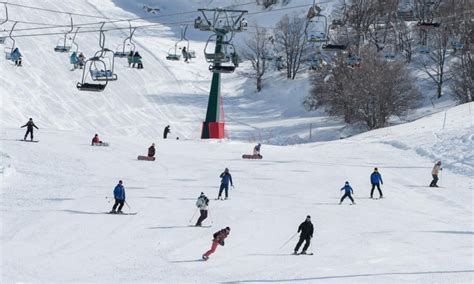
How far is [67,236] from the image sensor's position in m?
27.4

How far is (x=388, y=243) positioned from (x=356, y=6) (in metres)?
56.4

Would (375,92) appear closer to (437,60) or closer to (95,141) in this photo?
(437,60)

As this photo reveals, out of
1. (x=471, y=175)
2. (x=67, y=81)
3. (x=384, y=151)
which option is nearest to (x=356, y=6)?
(x=67, y=81)

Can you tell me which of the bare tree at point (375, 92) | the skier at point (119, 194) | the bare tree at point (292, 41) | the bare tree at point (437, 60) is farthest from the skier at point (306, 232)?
the bare tree at point (292, 41)

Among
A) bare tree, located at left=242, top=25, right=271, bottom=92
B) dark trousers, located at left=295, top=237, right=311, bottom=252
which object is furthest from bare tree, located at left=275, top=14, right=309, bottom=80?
dark trousers, located at left=295, top=237, right=311, bottom=252

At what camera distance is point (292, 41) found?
8512 centimetres

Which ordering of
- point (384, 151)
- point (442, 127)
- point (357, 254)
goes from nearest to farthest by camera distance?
1. point (357, 254)
2. point (384, 151)
3. point (442, 127)

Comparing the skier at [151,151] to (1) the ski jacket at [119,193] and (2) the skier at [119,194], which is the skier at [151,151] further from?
(1) the ski jacket at [119,193]

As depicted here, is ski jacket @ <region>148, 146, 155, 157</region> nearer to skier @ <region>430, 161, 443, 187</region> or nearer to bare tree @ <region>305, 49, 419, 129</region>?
skier @ <region>430, 161, 443, 187</region>

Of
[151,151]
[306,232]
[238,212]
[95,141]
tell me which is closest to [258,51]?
[95,141]

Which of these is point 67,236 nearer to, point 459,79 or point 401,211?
point 401,211

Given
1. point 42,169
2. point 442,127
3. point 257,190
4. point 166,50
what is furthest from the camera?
point 166,50

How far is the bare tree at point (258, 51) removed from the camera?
8488 cm

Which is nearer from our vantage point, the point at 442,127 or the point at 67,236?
the point at 67,236
